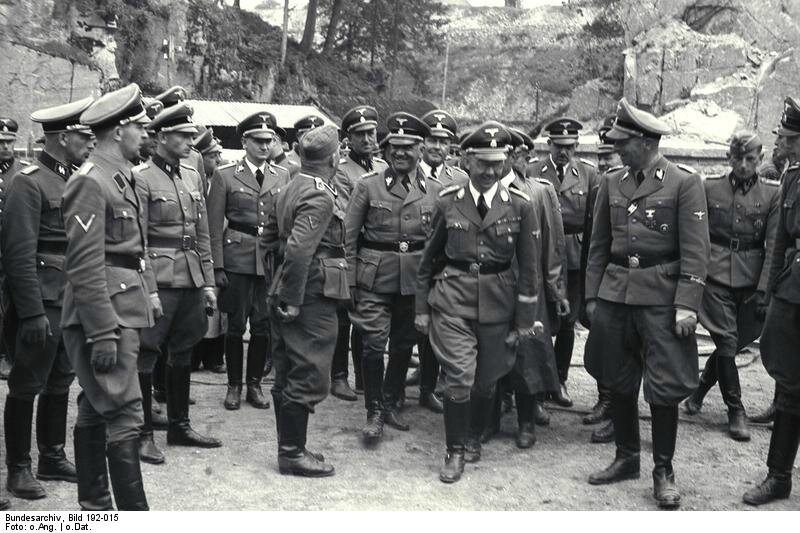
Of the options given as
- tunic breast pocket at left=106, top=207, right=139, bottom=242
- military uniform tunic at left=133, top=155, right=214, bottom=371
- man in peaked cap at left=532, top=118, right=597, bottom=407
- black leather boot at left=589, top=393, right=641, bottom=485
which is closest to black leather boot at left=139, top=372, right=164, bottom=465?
military uniform tunic at left=133, top=155, right=214, bottom=371

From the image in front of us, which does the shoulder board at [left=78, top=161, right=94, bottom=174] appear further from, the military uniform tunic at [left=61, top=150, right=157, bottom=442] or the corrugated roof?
the corrugated roof

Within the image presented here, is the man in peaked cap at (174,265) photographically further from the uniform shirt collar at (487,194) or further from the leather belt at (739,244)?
the leather belt at (739,244)

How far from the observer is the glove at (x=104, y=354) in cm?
456

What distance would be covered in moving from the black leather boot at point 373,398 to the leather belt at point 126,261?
8.15 feet

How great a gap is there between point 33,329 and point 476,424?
2950mm

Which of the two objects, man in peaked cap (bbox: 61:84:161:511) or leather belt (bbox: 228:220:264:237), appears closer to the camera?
man in peaked cap (bbox: 61:84:161:511)

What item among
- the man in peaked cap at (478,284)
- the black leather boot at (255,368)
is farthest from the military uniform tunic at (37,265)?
the man in peaked cap at (478,284)

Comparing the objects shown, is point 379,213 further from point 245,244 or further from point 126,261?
point 126,261

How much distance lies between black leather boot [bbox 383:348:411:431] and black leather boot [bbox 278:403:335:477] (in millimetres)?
1262

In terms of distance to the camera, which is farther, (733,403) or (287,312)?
(733,403)

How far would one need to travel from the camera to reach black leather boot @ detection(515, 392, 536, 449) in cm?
695

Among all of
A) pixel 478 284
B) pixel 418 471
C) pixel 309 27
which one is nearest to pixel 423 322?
pixel 478 284

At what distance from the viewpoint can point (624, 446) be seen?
6.11 metres

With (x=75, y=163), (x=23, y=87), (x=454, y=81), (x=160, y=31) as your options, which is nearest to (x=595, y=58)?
(x=454, y=81)
